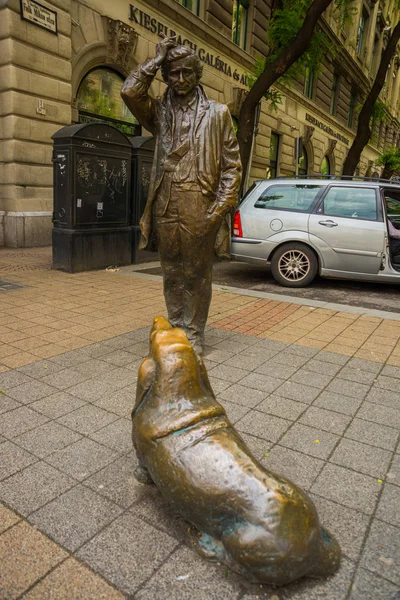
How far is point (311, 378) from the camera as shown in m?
3.73

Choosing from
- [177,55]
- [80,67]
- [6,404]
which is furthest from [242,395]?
[80,67]

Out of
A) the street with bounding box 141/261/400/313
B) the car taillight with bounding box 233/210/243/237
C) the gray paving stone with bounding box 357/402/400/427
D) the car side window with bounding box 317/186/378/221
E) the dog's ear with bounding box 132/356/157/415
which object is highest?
the car side window with bounding box 317/186/378/221

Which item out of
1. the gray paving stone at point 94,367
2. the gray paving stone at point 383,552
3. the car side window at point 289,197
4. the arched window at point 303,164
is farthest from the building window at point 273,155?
the gray paving stone at point 383,552

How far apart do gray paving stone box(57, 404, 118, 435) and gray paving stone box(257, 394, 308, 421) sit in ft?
3.33

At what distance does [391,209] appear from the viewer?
7.85 meters

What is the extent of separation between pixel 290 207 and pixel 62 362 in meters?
5.28

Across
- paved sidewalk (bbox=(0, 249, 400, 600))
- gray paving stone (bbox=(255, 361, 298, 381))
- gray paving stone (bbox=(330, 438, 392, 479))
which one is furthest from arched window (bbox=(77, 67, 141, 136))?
gray paving stone (bbox=(330, 438, 392, 479))

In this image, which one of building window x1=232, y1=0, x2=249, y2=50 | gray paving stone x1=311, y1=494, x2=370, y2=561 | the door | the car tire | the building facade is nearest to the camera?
gray paving stone x1=311, y1=494, x2=370, y2=561

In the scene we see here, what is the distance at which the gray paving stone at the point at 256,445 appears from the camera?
2549 millimetres

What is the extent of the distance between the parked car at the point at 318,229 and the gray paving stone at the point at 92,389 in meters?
4.98

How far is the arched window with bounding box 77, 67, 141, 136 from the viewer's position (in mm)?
12227

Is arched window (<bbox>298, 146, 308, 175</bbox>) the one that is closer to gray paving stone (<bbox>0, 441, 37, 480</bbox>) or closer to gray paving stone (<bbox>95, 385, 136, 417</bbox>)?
gray paving stone (<bbox>95, 385, 136, 417</bbox>)

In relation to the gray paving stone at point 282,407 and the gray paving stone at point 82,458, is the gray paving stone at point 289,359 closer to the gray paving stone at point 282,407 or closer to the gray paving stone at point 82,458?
the gray paving stone at point 282,407

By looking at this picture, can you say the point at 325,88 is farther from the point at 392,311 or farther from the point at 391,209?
the point at 392,311
